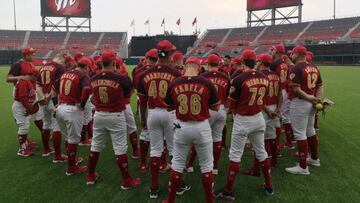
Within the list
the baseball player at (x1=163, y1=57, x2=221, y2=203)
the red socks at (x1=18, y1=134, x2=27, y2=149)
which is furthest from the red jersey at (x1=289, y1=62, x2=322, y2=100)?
the red socks at (x1=18, y1=134, x2=27, y2=149)

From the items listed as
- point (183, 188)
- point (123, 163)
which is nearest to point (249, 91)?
point (183, 188)

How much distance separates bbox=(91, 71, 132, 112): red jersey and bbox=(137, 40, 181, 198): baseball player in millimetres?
263

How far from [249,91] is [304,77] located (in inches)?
65.4

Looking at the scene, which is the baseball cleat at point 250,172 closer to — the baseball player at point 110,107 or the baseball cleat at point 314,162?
the baseball cleat at point 314,162

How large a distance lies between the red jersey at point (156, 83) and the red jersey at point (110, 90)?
258 mm

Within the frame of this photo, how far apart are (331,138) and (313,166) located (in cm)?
257

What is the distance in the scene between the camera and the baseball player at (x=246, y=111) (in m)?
4.98

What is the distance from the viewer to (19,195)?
5344 mm

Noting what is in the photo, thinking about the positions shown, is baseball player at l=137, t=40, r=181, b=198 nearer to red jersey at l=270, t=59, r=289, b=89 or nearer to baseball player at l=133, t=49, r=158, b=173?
baseball player at l=133, t=49, r=158, b=173

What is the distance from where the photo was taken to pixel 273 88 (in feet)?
20.1

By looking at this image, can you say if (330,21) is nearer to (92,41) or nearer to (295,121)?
(92,41)

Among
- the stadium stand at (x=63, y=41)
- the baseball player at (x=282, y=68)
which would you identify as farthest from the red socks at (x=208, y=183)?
the stadium stand at (x=63, y=41)

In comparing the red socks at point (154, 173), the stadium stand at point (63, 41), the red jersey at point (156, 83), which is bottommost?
the red socks at point (154, 173)

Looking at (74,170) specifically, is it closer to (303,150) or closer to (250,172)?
(250,172)
